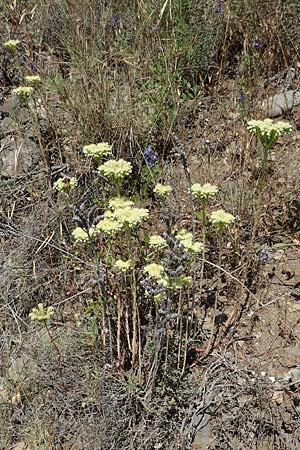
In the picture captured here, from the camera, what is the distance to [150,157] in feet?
10.00

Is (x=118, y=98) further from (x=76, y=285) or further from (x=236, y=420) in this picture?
(x=236, y=420)

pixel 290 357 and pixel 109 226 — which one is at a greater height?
pixel 109 226

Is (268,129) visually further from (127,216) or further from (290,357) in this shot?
(290,357)

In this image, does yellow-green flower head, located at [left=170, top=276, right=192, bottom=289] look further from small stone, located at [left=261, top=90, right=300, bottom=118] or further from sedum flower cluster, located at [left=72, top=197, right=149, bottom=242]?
small stone, located at [left=261, top=90, right=300, bottom=118]

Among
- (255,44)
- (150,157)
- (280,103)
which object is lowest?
(150,157)

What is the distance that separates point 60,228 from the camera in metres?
2.85

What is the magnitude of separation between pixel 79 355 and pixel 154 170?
1264 mm

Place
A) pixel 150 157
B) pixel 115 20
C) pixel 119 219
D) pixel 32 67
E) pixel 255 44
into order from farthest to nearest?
pixel 115 20, pixel 32 67, pixel 255 44, pixel 150 157, pixel 119 219

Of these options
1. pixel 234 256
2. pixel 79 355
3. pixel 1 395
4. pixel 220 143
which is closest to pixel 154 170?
pixel 220 143

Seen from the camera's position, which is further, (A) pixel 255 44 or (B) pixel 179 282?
(A) pixel 255 44

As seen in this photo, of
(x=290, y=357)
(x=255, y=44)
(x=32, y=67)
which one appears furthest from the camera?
(x=32, y=67)

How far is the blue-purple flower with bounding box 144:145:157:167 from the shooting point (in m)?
2.97

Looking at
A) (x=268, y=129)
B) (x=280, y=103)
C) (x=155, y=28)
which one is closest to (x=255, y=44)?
(x=280, y=103)

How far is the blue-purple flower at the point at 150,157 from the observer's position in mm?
2972
